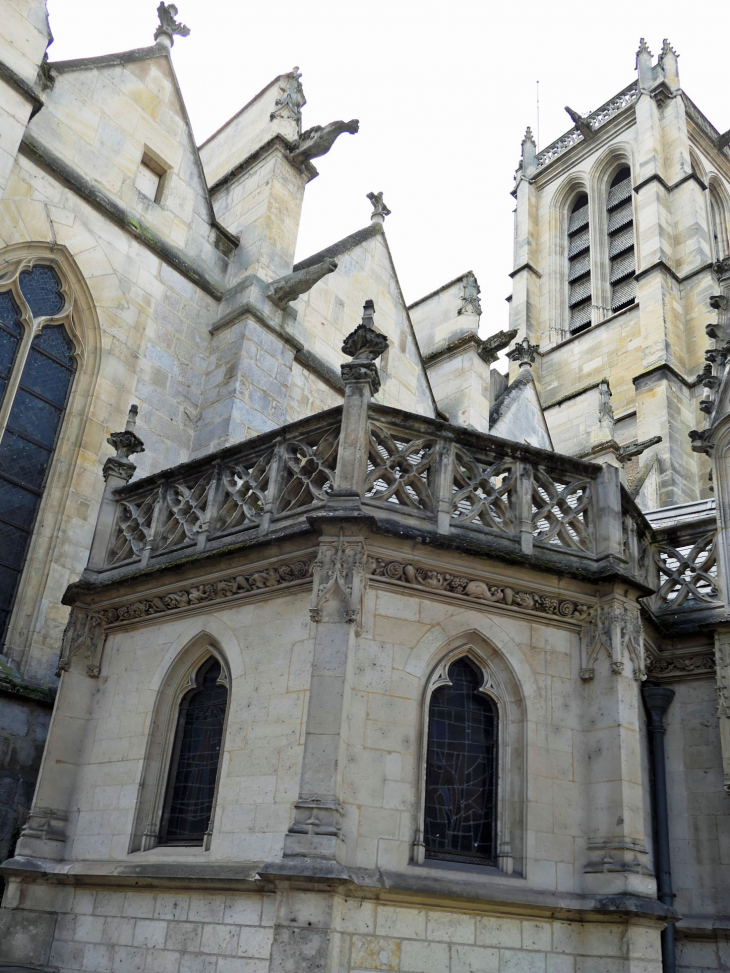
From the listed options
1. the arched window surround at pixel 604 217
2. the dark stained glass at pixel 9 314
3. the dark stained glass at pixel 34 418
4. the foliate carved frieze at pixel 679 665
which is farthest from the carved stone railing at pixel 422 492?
the arched window surround at pixel 604 217

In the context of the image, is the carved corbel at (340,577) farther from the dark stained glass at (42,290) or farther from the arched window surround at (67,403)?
the dark stained glass at (42,290)

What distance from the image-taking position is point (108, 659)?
896 centimetres

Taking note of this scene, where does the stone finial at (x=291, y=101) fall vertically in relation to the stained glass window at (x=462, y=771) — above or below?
above

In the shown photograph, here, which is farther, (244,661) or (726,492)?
(726,492)

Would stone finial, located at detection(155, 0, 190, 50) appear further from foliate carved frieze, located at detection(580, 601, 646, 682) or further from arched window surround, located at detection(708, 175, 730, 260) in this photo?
arched window surround, located at detection(708, 175, 730, 260)

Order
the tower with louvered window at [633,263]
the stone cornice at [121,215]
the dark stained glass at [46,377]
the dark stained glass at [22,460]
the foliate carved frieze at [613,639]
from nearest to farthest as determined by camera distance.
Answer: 1. the foliate carved frieze at [613,639]
2. the dark stained glass at [22,460]
3. the dark stained glass at [46,377]
4. the stone cornice at [121,215]
5. the tower with louvered window at [633,263]

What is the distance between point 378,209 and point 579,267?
70.8 ft

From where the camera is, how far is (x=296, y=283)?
13852 mm

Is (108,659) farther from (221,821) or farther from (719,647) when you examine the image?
(719,647)

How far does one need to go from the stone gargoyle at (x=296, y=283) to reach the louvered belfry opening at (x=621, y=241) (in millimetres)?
23439

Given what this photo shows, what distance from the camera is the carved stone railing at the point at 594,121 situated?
38938 millimetres

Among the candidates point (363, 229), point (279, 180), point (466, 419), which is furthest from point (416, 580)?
point (363, 229)

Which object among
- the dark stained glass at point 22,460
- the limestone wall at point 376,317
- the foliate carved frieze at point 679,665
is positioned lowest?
the foliate carved frieze at point 679,665

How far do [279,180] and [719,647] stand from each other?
10.4 metres
